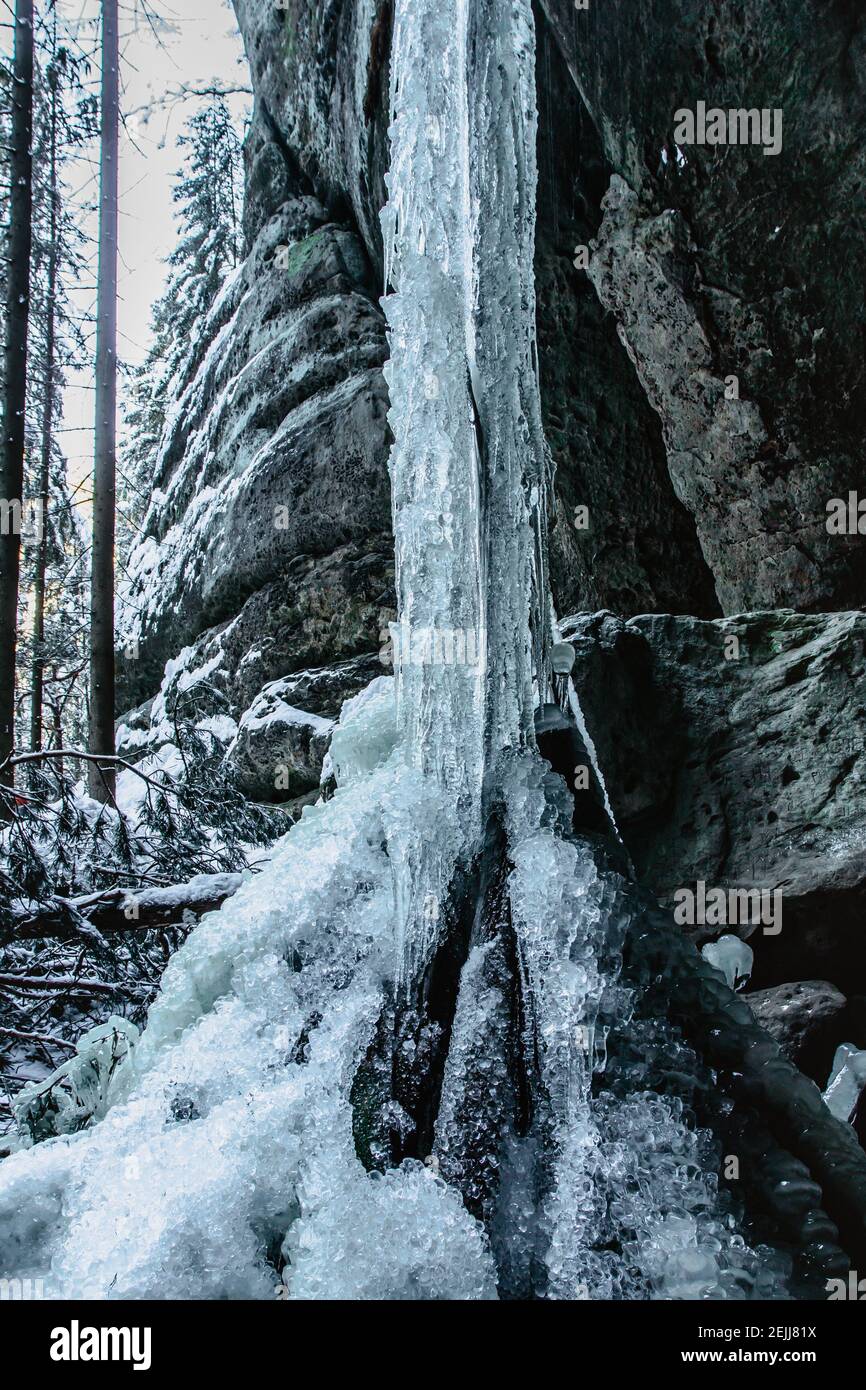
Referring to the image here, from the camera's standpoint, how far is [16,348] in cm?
596

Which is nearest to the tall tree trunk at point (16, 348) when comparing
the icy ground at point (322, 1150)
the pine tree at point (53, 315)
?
the pine tree at point (53, 315)

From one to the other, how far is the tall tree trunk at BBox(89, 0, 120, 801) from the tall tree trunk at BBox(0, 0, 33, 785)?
95cm

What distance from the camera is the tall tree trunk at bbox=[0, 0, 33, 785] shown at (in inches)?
216

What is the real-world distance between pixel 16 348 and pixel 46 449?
17.8 ft

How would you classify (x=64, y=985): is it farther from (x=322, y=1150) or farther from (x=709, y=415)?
(x=709, y=415)

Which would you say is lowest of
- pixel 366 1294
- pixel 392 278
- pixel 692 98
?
pixel 366 1294

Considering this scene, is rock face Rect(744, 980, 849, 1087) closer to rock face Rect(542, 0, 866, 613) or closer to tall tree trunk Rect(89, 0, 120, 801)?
rock face Rect(542, 0, 866, 613)

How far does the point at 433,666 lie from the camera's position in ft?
10.2

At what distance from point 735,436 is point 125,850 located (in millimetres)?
4261

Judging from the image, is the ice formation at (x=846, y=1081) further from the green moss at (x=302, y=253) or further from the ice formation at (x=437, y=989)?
the green moss at (x=302, y=253)

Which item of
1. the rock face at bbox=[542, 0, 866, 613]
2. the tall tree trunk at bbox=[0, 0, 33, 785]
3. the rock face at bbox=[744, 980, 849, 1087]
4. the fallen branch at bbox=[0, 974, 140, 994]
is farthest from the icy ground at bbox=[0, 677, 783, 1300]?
the tall tree trunk at bbox=[0, 0, 33, 785]

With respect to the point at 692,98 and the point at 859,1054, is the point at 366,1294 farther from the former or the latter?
the point at 692,98

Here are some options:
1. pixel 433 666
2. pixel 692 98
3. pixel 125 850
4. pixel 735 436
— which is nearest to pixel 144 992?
pixel 125 850

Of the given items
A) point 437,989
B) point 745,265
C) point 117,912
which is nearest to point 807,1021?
point 437,989
